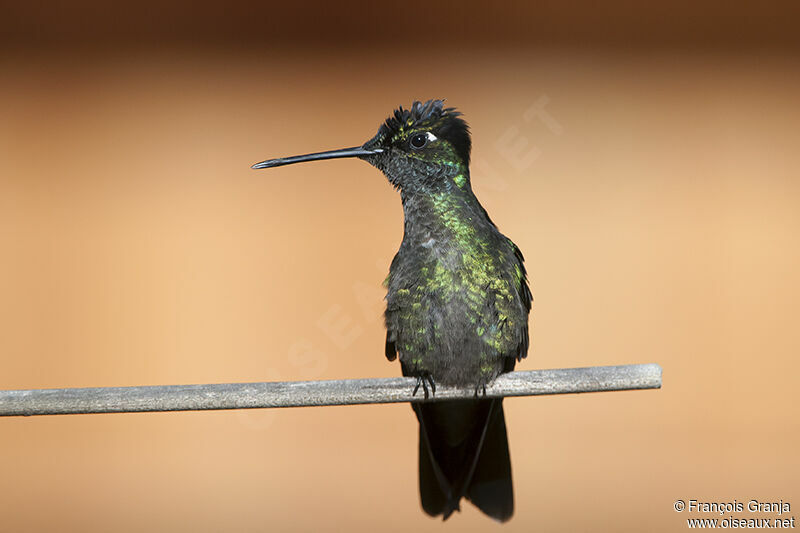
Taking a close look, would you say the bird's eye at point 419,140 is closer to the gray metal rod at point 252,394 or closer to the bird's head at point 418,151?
the bird's head at point 418,151

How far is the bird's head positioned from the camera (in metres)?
1.25

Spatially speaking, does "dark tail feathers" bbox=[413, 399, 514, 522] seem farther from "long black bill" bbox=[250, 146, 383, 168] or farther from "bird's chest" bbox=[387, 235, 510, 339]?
"long black bill" bbox=[250, 146, 383, 168]

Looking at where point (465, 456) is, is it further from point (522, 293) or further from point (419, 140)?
point (419, 140)

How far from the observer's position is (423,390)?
1.21 meters

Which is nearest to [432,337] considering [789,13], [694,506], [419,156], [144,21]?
[419,156]

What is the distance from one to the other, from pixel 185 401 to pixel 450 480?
0.64m

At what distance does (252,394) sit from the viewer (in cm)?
111

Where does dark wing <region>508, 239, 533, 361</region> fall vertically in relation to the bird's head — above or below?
below

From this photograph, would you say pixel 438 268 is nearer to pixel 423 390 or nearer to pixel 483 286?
pixel 483 286
